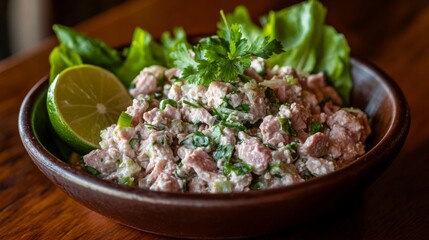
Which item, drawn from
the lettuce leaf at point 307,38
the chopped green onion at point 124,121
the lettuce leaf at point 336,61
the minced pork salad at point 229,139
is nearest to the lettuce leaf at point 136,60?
the lettuce leaf at point 307,38

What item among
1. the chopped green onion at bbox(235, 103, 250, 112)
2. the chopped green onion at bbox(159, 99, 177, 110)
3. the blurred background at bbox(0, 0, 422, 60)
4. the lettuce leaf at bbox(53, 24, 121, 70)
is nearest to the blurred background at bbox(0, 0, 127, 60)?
the blurred background at bbox(0, 0, 422, 60)

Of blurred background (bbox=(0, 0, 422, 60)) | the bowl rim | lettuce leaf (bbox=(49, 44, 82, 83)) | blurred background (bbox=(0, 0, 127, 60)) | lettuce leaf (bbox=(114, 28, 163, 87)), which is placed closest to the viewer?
the bowl rim

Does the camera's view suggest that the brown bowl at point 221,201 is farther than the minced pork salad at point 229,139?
No

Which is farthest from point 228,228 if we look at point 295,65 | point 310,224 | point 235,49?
point 295,65

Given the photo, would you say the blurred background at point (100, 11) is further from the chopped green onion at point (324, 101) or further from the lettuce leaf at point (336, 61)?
the chopped green onion at point (324, 101)

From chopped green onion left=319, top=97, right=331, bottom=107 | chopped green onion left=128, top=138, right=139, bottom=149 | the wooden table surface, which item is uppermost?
chopped green onion left=128, top=138, right=139, bottom=149

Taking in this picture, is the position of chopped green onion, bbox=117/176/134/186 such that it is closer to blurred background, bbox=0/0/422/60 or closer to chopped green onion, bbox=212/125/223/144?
chopped green onion, bbox=212/125/223/144
